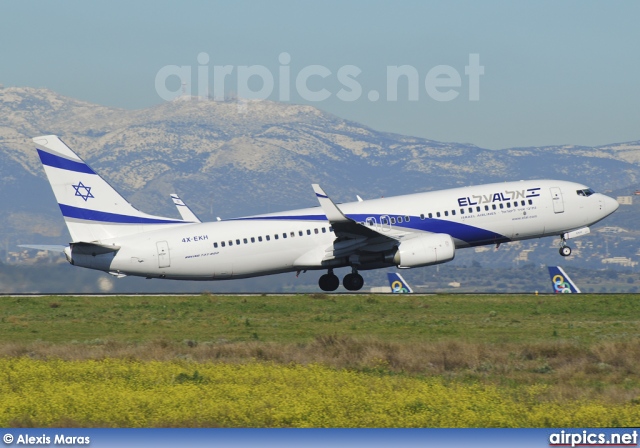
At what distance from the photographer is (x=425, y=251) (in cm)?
5216

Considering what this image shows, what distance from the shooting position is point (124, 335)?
39.8 meters

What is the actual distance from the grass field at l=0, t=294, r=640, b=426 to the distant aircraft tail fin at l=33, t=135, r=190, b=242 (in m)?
3.38

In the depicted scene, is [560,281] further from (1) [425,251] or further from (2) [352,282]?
(1) [425,251]

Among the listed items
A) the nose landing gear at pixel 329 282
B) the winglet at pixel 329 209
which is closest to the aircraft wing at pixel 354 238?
the winglet at pixel 329 209

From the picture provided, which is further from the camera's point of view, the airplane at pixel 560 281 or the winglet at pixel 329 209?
the airplane at pixel 560 281

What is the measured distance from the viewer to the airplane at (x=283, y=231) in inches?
2053

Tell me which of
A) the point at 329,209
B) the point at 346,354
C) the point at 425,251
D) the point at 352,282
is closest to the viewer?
the point at 346,354

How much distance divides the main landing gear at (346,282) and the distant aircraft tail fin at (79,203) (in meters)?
10.1

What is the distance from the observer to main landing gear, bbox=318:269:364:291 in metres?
55.6

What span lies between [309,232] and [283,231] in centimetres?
131

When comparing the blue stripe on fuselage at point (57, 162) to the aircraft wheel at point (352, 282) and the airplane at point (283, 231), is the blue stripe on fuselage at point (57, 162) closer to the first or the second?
the airplane at point (283, 231)

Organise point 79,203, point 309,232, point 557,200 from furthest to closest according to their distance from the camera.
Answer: point 557,200
point 309,232
point 79,203

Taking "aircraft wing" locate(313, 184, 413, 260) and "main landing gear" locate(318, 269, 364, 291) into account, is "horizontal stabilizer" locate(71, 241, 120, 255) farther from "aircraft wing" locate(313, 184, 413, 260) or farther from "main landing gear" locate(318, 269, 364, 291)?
"main landing gear" locate(318, 269, 364, 291)

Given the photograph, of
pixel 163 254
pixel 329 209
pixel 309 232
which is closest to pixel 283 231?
pixel 309 232
